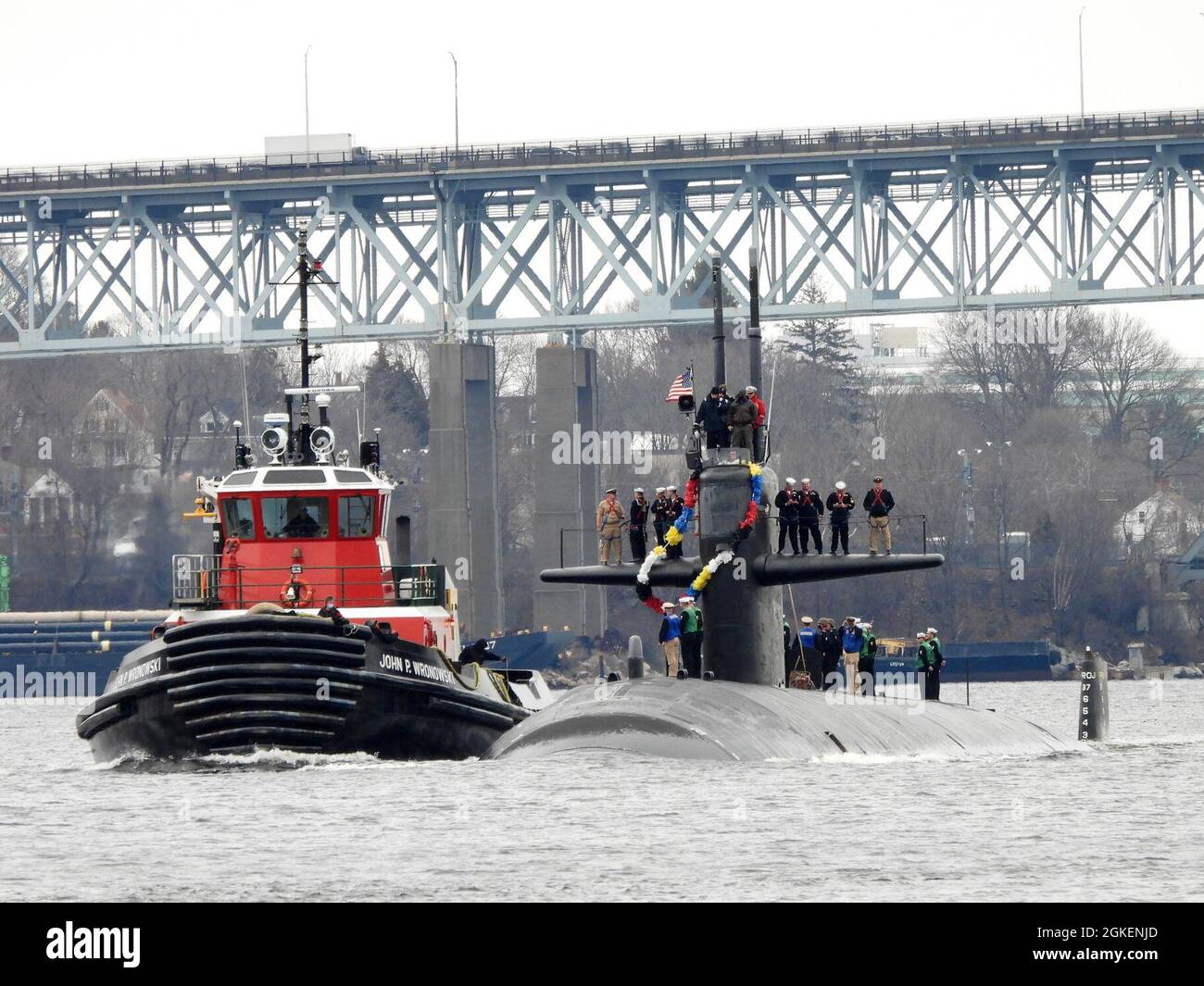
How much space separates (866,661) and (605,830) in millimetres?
14340

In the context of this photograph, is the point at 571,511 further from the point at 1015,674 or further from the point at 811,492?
the point at 811,492

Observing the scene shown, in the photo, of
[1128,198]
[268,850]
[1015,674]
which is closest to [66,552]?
[1015,674]

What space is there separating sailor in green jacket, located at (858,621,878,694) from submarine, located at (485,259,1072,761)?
446cm

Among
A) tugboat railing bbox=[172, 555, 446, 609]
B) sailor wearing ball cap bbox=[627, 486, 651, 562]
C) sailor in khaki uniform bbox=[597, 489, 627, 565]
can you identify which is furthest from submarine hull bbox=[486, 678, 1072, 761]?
tugboat railing bbox=[172, 555, 446, 609]

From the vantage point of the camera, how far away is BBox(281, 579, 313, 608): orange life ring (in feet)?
120

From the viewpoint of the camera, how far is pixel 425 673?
117ft

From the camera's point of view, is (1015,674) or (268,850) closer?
(268,850)

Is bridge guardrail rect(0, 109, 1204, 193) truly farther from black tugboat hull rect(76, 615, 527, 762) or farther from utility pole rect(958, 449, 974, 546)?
black tugboat hull rect(76, 615, 527, 762)

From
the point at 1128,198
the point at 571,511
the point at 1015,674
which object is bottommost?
the point at 1015,674

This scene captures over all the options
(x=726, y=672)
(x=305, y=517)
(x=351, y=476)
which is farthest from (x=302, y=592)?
(x=726, y=672)

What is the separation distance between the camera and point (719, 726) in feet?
99.8

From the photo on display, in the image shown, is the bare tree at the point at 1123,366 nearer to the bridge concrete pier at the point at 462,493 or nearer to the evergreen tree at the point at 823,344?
the evergreen tree at the point at 823,344

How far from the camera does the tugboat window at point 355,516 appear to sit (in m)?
38.3
